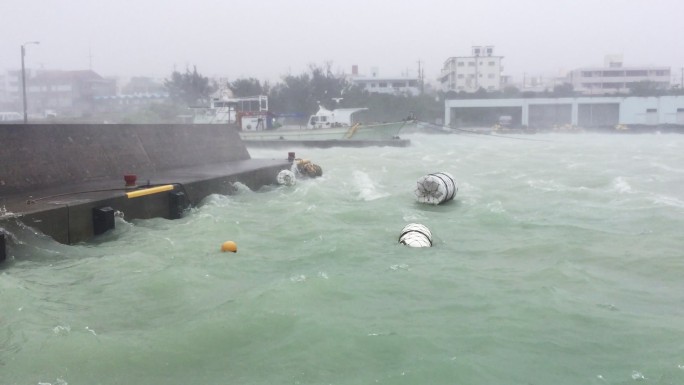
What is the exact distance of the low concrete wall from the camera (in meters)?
9.49

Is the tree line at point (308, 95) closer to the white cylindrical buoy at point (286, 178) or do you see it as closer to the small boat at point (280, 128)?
the small boat at point (280, 128)

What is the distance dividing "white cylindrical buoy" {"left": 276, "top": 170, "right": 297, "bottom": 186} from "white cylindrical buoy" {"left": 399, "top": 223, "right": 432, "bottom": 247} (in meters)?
7.51

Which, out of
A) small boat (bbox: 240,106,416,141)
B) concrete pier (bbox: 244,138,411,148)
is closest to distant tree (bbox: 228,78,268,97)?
small boat (bbox: 240,106,416,141)

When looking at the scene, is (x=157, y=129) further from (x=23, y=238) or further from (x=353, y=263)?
(x=353, y=263)

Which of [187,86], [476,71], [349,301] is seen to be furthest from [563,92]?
[349,301]

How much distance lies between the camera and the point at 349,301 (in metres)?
6.07

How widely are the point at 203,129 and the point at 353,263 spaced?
10.2m

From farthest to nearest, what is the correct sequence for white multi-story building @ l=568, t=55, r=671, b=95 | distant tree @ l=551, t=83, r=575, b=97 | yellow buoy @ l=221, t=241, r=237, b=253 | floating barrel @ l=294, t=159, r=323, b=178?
white multi-story building @ l=568, t=55, r=671, b=95 < distant tree @ l=551, t=83, r=575, b=97 < floating barrel @ l=294, t=159, r=323, b=178 < yellow buoy @ l=221, t=241, r=237, b=253

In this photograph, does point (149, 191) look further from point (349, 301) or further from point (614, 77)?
point (614, 77)

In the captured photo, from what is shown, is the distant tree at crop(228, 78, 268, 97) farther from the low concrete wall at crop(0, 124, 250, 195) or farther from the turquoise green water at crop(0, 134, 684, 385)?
the turquoise green water at crop(0, 134, 684, 385)

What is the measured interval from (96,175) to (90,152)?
0.46 metres

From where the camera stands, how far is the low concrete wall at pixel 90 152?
949 centimetres

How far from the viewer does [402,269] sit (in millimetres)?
7316

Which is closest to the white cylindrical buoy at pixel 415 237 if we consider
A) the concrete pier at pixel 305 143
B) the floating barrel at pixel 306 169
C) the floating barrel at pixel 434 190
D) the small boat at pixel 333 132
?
the floating barrel at pixel 434 190
